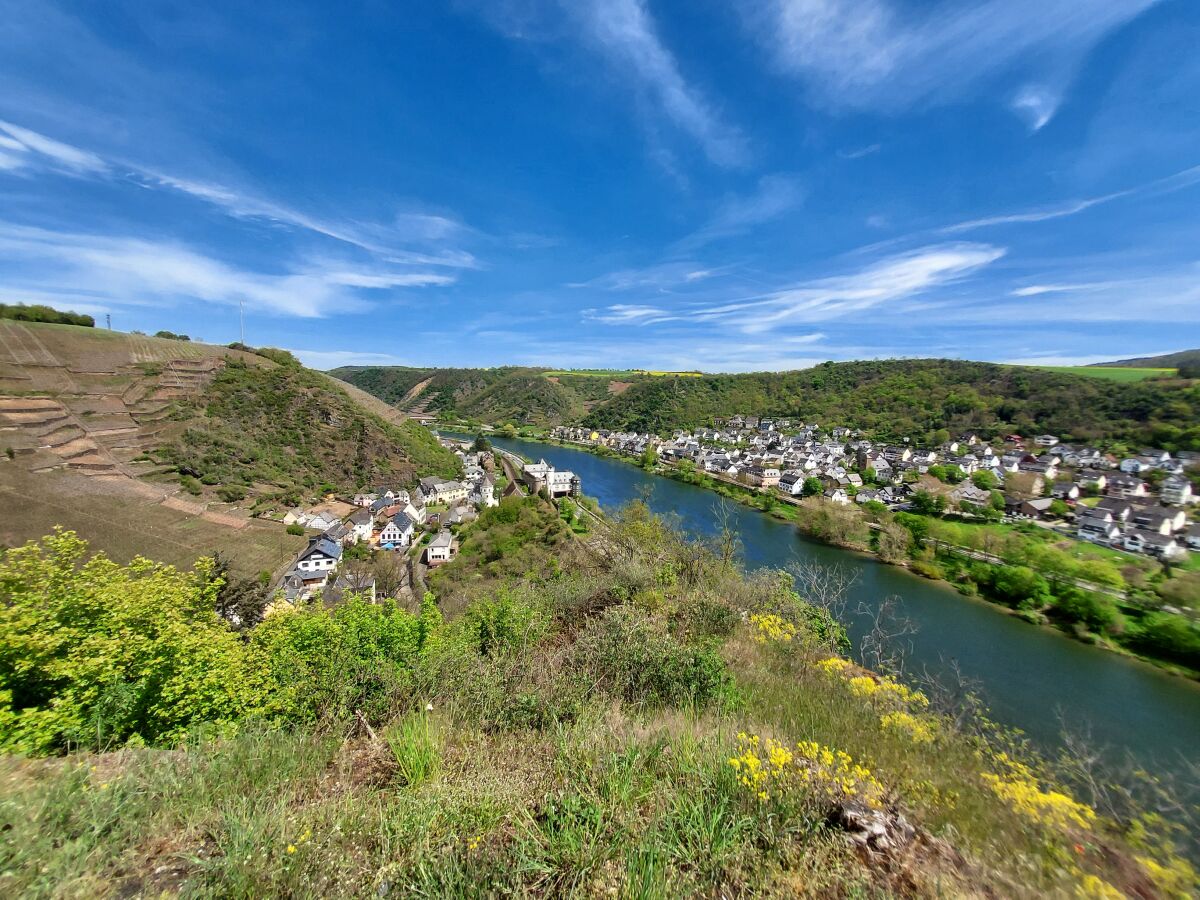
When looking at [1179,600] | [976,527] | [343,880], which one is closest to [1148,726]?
[1179,600]

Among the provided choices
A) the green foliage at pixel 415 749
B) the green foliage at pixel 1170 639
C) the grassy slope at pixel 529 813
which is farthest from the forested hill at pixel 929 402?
the green foliage at pixel 415 749

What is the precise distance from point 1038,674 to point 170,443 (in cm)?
4811

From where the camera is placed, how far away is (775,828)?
1.87m

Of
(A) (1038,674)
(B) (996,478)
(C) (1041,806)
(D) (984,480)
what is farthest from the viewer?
(B) (996,478)

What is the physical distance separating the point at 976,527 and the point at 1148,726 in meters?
16.0

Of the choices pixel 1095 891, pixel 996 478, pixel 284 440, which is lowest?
pixel 996 478

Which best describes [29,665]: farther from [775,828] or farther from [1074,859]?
[1074,859]

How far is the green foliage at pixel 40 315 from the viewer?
3578 cm

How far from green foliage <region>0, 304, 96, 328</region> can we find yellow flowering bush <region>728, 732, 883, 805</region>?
58198 millimetres

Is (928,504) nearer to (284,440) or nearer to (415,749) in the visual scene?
(415,749)

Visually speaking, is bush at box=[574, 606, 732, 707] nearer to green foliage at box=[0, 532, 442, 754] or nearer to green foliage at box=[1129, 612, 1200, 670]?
green foliage at box=[0, 532, 442, 754]

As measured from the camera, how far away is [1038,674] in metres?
14.3

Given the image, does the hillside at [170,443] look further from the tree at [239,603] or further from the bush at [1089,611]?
the bush at [1089,611]

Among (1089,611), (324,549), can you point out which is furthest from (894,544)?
(324,549)
